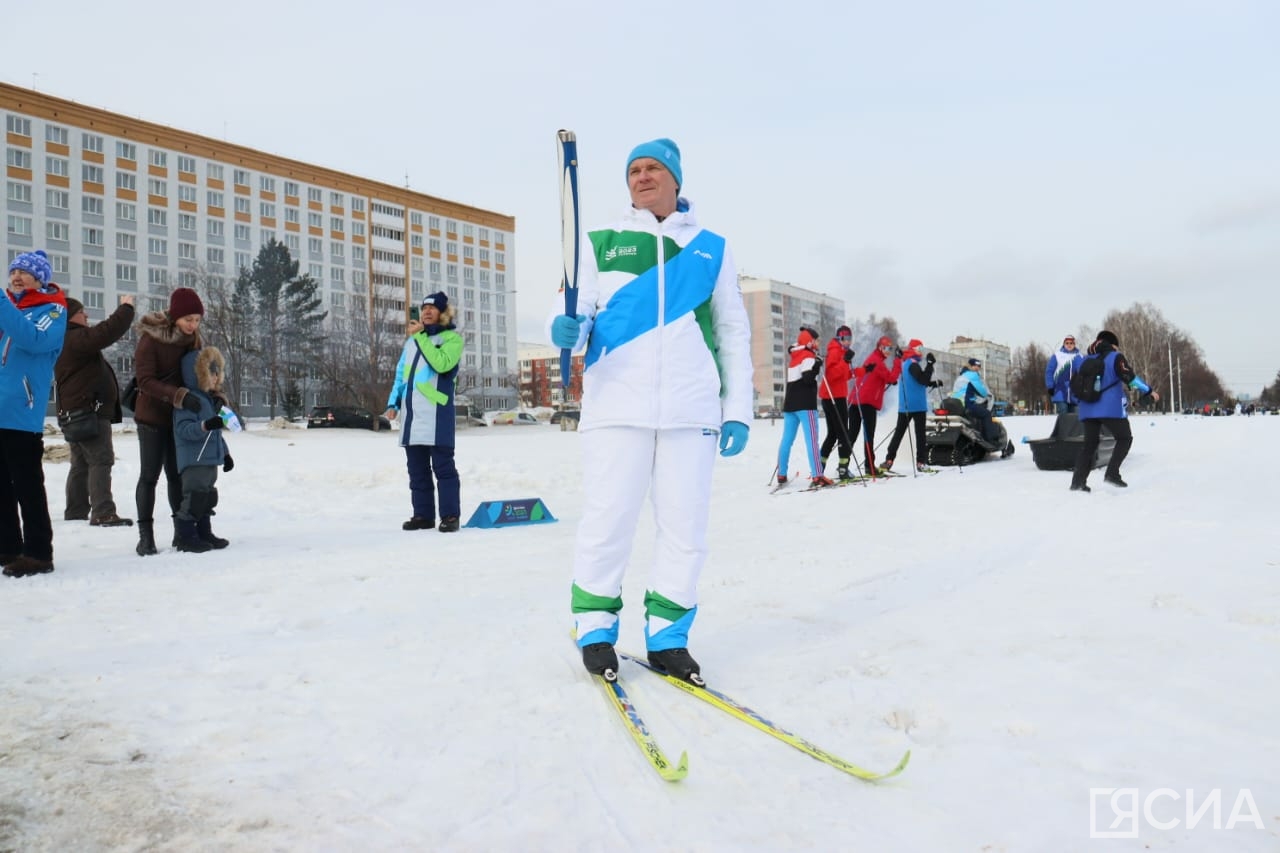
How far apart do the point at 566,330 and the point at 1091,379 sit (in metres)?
7.44

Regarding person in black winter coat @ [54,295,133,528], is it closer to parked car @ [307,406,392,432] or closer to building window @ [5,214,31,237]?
parked car @ [307,406,392,432]

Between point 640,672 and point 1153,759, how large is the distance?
1.67 metres

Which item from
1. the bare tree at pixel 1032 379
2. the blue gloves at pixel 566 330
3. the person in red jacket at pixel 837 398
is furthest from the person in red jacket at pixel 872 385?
the bare tree at pixel 1032 379

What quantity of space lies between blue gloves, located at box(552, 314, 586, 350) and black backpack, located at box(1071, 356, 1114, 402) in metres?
7.28

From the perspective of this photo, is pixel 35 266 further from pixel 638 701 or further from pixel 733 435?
pixel 638 701

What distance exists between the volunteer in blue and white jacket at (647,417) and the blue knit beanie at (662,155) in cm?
5

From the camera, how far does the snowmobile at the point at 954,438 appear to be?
12.3 meters

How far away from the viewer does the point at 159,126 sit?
63812 mm

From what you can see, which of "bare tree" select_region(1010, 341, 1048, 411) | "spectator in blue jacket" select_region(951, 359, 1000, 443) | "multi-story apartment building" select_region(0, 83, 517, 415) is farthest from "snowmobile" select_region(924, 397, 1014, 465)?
"bare tree" select_region(1010, 341, 1048, 411)

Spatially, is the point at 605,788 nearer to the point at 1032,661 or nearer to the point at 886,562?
the point at 1032,661

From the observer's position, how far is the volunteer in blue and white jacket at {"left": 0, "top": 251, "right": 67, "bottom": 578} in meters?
4.70

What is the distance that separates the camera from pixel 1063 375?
39.9 feet

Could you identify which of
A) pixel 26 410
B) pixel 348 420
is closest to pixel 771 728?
pixel 26 410

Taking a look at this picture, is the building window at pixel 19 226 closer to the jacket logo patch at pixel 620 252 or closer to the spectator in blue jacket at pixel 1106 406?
the spectator in blue jacket at pixel 1106 406
